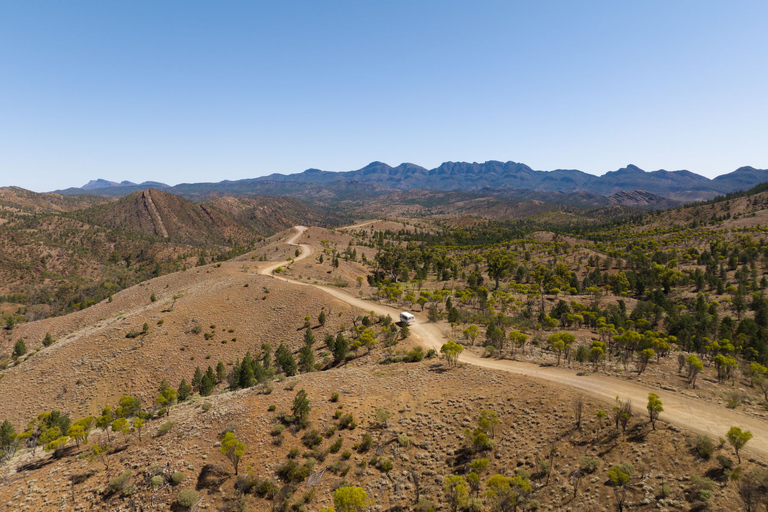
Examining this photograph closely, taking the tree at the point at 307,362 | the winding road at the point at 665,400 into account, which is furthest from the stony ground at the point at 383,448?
the tree at the point at 307,362

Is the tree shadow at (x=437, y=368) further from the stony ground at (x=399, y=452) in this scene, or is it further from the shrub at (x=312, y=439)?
the shrub at (x=312, y=439)

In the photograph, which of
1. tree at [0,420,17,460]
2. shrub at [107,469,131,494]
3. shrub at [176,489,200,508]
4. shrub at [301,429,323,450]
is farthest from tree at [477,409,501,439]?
tree at [0,420,17,460]

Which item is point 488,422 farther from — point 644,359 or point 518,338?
point 644,359

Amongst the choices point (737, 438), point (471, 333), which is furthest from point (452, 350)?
point (737, 438)

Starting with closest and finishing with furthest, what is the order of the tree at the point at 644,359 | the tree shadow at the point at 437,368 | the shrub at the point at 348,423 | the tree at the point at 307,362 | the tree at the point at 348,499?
the tree at the point at 348,499
the shrub at the point at 348,423
the tree at the point at 644,359
the tree shadow at the point at 437,368
the tree at the point at 307,362

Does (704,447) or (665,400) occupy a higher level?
(704,447)

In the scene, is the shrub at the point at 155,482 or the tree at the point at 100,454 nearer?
the shrub at the point at 155,482
